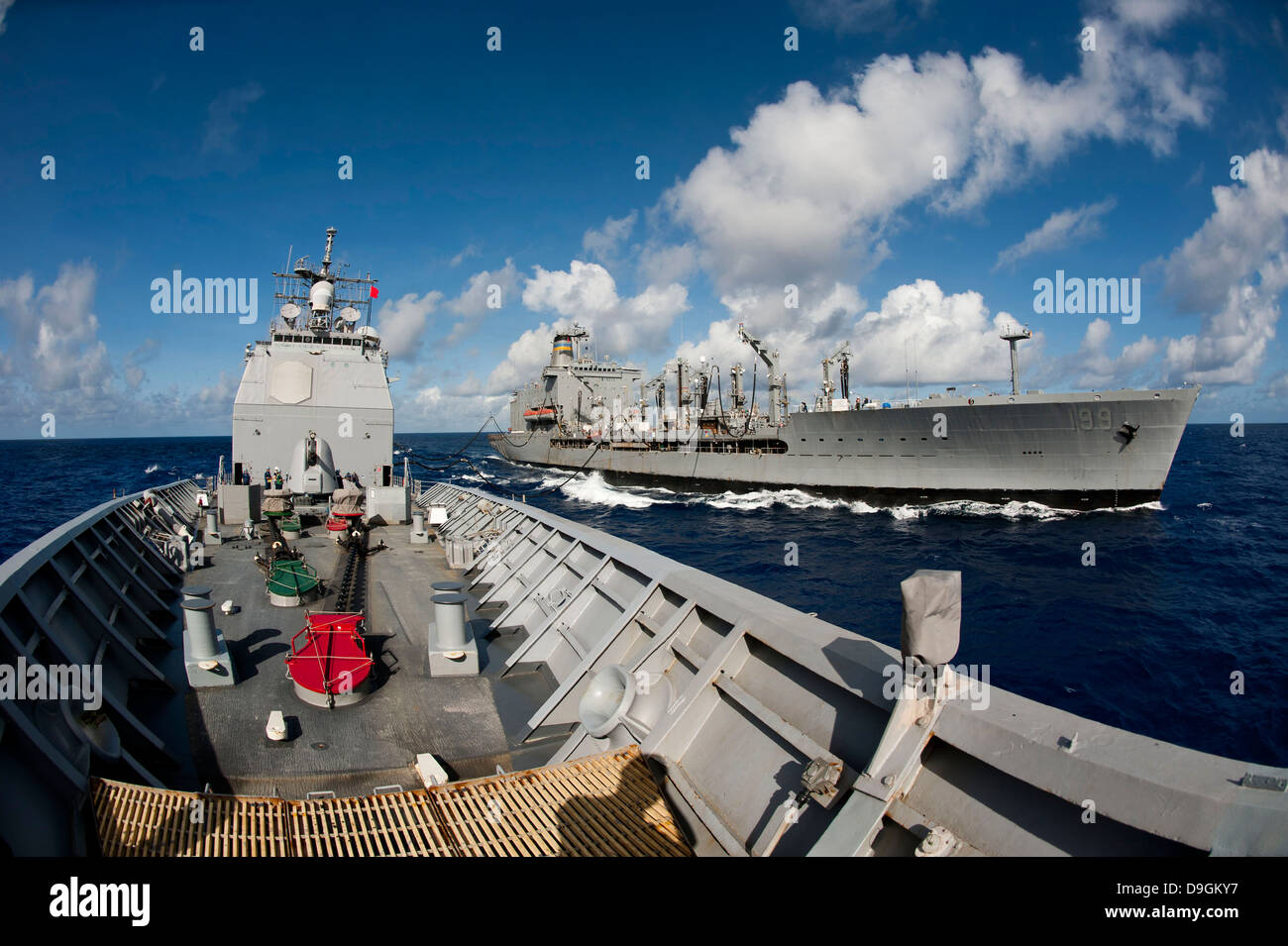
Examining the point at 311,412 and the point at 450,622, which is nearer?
the point at 450,622

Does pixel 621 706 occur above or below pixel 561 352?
below

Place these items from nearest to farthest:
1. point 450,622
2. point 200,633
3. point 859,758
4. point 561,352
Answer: point 859,758, point 200,633, point 450,622, point 561,352

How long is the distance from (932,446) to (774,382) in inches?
763

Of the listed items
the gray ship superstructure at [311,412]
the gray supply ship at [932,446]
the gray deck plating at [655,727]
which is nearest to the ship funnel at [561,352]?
the gray supply ship at [932,446]

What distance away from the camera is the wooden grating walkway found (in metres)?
3.78

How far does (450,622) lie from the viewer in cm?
794

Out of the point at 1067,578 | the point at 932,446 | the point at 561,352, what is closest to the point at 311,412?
the point at 1067,578

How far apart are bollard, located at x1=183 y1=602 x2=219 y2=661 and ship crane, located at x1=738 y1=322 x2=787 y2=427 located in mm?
49282

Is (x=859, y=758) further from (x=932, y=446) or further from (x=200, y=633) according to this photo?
(x=932, y=446)

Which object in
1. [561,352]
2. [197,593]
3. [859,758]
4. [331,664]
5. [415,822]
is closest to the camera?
[859,758]

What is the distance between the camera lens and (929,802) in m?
3.25

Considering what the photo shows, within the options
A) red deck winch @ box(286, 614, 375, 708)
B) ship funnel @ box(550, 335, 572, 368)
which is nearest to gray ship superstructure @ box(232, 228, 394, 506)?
red deck winch @ box(286, 614, 375, 708)
